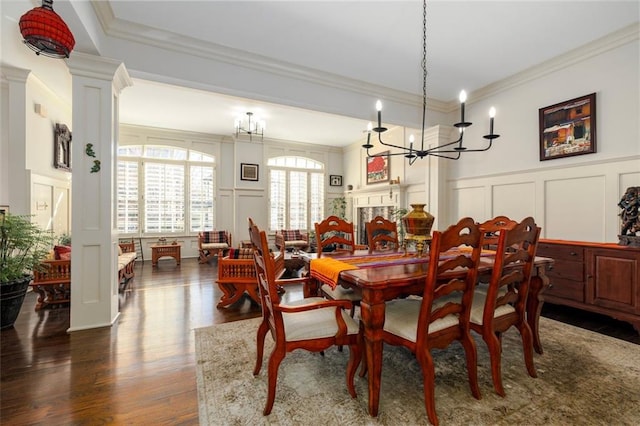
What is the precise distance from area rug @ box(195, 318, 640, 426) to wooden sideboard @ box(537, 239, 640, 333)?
0.50 metres

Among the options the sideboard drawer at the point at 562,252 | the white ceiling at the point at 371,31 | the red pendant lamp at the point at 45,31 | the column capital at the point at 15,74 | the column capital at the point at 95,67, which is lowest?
the sideboard drawer at the point at 562,252

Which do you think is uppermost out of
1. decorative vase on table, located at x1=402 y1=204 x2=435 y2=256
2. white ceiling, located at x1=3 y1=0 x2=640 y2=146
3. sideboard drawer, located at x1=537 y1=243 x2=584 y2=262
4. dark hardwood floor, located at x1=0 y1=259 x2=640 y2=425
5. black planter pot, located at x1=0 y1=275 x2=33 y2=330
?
white ceiling, located at x1=3 y1=0 x2=640 y2=146

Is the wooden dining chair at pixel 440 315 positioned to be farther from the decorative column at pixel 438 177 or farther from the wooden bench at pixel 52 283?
the wooden bench at pixel 52 283

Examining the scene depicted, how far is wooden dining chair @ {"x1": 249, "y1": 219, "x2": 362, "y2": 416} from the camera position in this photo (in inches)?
64.1

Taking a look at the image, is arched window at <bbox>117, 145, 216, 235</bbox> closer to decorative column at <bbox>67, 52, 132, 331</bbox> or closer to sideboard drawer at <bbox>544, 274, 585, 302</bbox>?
decorative column at <bbox>67, 52, 132, 331</bbox>

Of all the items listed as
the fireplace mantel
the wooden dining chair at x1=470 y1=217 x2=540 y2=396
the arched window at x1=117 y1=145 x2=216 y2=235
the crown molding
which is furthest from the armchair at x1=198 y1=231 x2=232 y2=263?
the wooden dining chair at x1=470 y1=217 x2=540 y2=396

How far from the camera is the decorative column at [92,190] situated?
9.02 ft

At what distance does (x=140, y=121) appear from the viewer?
20.6 feet

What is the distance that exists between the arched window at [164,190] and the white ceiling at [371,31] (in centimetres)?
397

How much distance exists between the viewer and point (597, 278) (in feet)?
9.64

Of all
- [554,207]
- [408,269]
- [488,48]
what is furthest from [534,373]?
[488,48]

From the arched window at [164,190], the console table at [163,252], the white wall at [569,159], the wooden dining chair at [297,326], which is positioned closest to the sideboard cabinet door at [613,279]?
the white wall at [569,159]

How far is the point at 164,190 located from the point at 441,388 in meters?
7.04

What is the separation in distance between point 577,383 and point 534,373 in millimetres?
249
